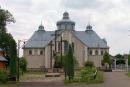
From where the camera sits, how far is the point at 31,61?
110m

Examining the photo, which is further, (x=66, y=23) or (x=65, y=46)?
(x=66, y=23)

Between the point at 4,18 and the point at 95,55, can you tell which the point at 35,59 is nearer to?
the point at 95,55

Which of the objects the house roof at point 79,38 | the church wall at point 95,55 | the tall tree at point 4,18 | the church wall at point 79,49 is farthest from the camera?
the house roof at point 79,38

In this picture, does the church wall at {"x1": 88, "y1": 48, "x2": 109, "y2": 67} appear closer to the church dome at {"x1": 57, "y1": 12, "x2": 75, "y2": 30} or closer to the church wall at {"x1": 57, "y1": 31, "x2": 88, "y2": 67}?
the church wall at {"x1": 57, "y1": 31, "x2": 88, "y2": 67}

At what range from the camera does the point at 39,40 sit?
110812 mm

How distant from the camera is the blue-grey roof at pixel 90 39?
4311 inches

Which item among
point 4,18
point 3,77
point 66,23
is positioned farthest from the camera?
point 66,23

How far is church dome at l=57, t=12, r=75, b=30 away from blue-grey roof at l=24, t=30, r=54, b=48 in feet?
10.8

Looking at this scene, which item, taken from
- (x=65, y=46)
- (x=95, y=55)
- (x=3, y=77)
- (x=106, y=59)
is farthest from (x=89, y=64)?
(x=3, y=77)

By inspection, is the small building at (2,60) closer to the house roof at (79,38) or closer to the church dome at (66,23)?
the house roof at (79,38)

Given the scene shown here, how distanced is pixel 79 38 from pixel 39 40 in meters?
10.4

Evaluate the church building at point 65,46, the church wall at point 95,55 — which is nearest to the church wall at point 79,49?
the church building at point 65,46

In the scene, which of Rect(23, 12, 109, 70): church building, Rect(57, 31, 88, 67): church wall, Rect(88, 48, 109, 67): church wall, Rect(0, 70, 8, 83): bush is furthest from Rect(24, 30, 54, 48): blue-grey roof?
Rect(0, 70, 8, 83): bush

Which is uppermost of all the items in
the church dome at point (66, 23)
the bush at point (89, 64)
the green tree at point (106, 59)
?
the church dome at point (66, 23)
